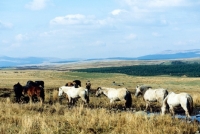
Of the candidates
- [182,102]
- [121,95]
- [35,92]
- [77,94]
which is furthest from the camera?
[35,92]

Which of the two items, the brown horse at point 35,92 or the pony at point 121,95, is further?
the brown horse at point 35,92

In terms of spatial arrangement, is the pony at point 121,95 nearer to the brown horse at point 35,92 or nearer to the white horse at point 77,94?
the white horse at point 77,94

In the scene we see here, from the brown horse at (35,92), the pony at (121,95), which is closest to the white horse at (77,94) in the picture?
the pony at (121,95)

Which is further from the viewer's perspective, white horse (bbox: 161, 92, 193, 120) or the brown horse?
the brown horse

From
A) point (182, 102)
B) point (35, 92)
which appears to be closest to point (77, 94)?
point (35, 92)

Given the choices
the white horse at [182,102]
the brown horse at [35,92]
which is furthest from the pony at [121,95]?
the brown horse at [35,92]

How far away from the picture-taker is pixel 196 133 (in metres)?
11.8

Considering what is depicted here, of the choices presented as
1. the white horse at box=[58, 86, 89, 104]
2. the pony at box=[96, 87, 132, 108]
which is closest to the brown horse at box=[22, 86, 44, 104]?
the white horse at box=[58, 86, 89, 104]

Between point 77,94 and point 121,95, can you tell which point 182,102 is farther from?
point 77,94

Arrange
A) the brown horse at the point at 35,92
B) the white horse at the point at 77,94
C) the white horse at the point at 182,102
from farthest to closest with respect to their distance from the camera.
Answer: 1. the brown horse at the point at 35,92
2. the white horse at the point at 77,94
3. the white horse at the point at 182,102

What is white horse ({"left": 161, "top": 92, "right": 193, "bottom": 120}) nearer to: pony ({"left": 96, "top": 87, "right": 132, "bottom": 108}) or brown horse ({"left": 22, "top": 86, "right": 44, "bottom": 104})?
pony ({"left": 96, "top": 87, "right": 132, "bottom": 108})

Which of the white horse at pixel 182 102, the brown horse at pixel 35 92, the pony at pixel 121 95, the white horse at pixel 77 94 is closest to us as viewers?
the white horse at pixel 182 102

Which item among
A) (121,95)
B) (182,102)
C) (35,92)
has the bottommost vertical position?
(121,95)

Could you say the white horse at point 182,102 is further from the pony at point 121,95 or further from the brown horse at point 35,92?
the brown horse at point 35,92
